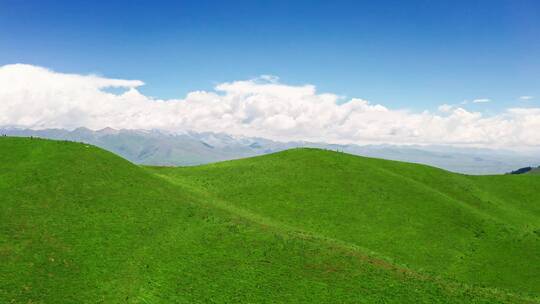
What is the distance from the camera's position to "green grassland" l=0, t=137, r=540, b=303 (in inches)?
1214

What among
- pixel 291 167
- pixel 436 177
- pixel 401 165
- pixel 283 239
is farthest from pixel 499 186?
pixel 283 239

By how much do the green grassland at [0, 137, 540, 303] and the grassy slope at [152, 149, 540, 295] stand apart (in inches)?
11.1

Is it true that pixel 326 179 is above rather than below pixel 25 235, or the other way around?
above

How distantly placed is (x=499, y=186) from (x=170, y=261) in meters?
80.6

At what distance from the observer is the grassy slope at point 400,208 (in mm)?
46719

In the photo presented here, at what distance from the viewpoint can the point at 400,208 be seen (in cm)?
5928

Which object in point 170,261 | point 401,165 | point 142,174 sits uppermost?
point 401,165

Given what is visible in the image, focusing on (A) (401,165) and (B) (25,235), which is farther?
(A) (401,165)

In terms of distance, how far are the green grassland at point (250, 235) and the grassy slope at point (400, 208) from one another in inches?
11.1

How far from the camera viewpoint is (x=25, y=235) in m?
35.2

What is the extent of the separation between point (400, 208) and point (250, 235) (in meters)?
29.8

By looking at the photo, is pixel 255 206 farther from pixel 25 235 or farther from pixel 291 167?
pixel 25 235

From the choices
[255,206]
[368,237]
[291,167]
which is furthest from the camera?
[291,167]

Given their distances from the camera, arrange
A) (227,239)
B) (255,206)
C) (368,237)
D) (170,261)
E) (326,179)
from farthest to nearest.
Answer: (326,179), (255,206), (368,237), (227,239), (170,261)
